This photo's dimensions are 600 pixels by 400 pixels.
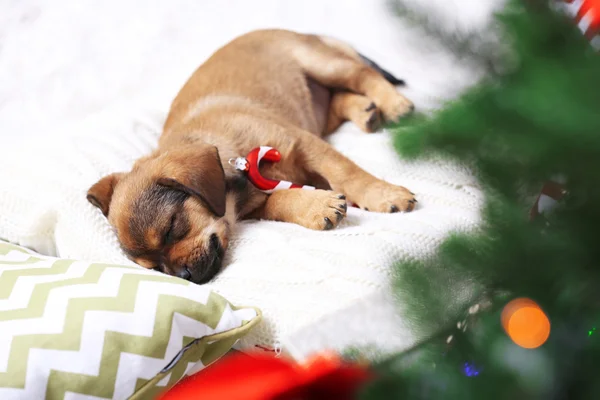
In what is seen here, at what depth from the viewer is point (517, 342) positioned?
1.55ft

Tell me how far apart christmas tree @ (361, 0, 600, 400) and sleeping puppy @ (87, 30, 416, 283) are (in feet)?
3.09

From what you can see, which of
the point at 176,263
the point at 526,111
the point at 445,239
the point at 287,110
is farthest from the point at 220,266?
the point at 526,111

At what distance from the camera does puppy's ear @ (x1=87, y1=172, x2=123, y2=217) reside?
7.06 ft

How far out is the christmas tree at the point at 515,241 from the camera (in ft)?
1.23

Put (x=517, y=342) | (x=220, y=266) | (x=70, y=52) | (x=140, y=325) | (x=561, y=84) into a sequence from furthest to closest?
1. (x=70, y=52)
2. (x=220, y=266)
3. (x=140, y=325)
4. (x=517, y=342)
5. (x=561, y=84)

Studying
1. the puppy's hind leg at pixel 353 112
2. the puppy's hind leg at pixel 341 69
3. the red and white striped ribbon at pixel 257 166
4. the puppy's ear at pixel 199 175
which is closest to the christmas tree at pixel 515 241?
the puppy's ear at pixel 199 175

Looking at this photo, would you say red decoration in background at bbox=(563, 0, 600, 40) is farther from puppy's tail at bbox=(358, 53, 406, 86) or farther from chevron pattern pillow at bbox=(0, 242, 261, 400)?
puppy's tail at bbox=(358, 53, 406, 86)

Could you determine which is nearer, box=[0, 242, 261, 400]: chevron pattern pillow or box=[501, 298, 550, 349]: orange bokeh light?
box=[501, 298, 550, 349]: orange bokeh light

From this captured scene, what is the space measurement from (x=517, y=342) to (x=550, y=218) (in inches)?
4.1

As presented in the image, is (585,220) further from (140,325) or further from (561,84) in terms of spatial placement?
(140,325)

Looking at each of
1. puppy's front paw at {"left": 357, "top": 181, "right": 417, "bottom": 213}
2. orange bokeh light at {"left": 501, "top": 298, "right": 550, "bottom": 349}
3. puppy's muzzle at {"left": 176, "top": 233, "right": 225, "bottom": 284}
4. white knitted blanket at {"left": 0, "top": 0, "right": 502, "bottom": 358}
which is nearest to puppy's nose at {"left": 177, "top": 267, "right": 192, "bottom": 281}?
puppy's muzzle at {"left": 176, "top": 233, "right": 225, "bottom": 284}

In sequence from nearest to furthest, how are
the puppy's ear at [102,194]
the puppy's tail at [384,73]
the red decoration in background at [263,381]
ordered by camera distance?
the red decoration in background at [263,381] → the puppy's ear at [102,194] → the puppy's tail at [384,73]

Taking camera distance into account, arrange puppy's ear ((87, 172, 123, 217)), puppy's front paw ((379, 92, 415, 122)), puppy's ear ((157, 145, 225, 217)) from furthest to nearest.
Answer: puppy's front paw ((379, 92, 415, 122))
puppy's ear ((87, 172, 123, 217))
puppy's ear ((157, 145, 225, 217))

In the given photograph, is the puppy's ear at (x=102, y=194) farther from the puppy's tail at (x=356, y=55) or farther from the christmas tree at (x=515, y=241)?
the christmas tree at (x=515, y=241)
